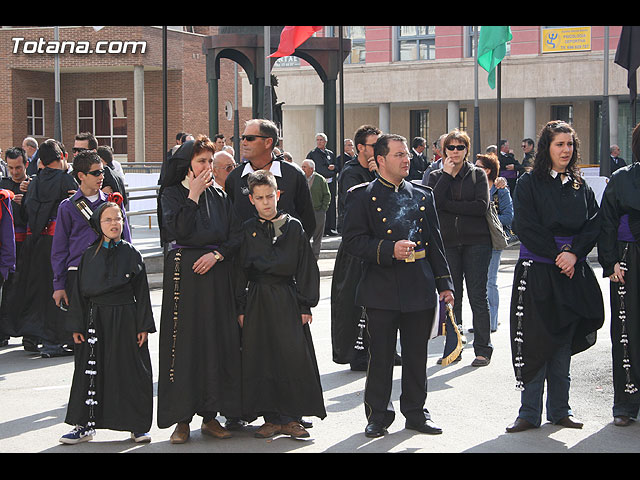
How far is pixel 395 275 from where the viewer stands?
6879mm

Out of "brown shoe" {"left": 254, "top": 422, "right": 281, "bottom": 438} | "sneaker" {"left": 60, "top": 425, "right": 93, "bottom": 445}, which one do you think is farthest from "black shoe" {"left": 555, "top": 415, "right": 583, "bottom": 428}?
"sneaker" {"left": 60, "top": 425, "right": 93, "bottom": 445}

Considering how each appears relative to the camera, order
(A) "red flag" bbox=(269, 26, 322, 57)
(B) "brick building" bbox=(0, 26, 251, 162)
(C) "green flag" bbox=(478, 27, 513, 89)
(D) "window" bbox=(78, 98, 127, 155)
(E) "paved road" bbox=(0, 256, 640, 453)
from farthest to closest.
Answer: (D) "window" bbox=(78, 98, 127, 155) → (B) "brick building" bbox=(0, 26, 251, 162) → (C) "green flag" bbox=(478, 27, 513, 89) → (A) "red flag" bbox=(269, 26, 322, 57) → (E) "paved road" bbox=(0, 256, 640, 453)

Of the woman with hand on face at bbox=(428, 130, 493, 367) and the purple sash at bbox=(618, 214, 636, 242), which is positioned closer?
the purple sash at bbox=(618, 214, 636, 242)

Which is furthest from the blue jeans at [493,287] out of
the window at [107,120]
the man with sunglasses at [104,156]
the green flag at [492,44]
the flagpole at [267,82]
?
the window at [107,120]

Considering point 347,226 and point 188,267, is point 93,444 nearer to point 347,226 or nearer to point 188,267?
point 188,267


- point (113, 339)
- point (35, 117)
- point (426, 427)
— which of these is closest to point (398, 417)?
point (426, 427)

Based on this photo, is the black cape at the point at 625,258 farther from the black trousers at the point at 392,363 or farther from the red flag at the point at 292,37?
the red flag at the point at 292,37

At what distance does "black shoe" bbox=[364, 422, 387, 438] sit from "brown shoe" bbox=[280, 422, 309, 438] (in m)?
0.40

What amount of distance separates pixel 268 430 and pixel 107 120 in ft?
138

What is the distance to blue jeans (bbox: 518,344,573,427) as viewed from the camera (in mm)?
6988

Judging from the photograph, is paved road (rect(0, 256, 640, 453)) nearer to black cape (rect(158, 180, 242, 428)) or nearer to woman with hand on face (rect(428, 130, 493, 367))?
black cape (rect(158, 180, 242, 428))
